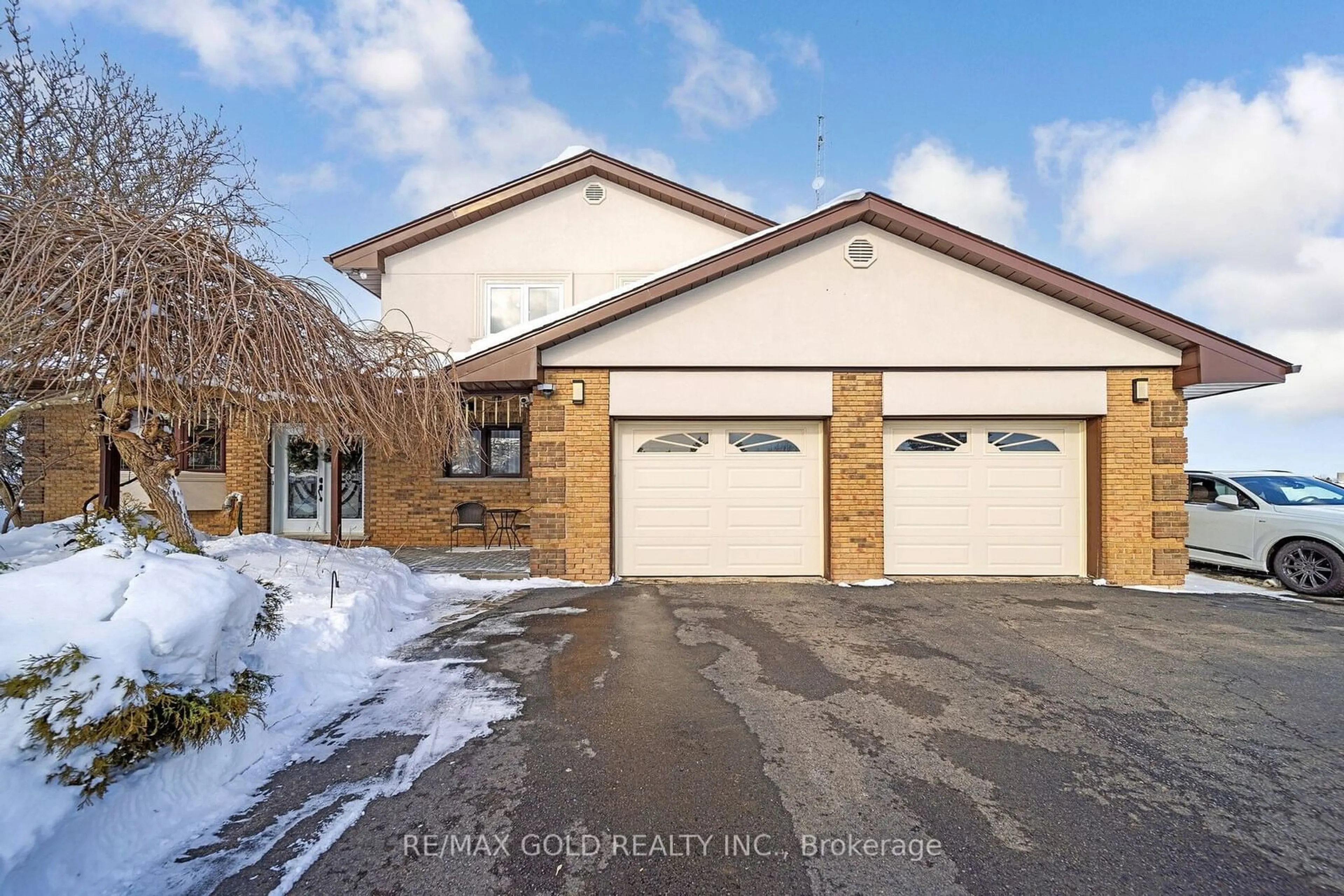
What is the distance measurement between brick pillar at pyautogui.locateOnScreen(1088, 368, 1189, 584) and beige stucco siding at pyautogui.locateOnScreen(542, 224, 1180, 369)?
847 mm

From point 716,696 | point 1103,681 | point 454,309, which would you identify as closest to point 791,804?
point 716,696

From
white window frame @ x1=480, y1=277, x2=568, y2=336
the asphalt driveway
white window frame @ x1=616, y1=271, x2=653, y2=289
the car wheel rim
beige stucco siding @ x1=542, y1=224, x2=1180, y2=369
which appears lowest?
the asphalt driveway

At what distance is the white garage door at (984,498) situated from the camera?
26.6ft

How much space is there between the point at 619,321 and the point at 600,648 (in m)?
4.54

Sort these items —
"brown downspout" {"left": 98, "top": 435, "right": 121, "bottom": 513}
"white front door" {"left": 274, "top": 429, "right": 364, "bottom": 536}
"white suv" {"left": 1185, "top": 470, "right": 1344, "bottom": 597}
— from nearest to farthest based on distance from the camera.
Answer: "brown downspout" {"left": 98, "top": 435, "right": 121, "bottom": 513} → "white suv" {"left": 1185, "top": 470, "right": 1344, "bottom": 597} → "white front door" {"left": 274, "top": 429, "right": 364, "bottom": 536}

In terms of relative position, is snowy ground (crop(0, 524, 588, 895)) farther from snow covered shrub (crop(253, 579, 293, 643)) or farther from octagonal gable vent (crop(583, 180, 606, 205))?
octagonal gable vent (crop(583, 180, 606, 205))

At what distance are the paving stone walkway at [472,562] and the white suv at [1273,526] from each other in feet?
33.8

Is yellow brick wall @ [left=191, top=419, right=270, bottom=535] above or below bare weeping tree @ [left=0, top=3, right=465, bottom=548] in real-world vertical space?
below

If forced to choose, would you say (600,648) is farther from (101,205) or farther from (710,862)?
(101,205)

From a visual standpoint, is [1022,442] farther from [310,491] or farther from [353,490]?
[310,491]

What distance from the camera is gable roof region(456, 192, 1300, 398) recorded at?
7.60 metres

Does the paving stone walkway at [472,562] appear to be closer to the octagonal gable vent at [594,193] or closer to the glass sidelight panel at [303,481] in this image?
the glass sidelight panel at [303,481]

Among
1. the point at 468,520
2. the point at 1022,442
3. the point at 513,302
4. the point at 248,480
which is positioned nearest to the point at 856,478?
the point at 1022,442

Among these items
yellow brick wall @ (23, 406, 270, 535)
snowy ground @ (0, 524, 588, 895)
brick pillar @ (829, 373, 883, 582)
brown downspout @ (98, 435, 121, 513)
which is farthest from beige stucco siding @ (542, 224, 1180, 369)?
yellow brick wall @ (23, 406, 270, 535)
